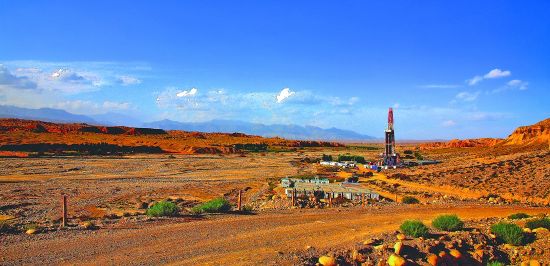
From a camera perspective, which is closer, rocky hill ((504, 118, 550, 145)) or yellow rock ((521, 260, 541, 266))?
yellow rock ((521, 260, 541, 266))

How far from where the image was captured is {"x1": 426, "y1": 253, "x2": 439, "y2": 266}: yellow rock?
1335cm

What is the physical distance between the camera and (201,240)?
1541cm

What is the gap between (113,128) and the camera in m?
124

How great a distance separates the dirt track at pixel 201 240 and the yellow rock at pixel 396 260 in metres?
2.40

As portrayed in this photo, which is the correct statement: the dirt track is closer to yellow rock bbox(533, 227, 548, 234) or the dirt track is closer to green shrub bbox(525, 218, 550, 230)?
green shrub bbox(525, 218, 550, 230)

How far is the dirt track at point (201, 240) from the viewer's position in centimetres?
1305

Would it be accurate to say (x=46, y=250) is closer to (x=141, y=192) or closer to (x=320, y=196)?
(x=320, y=196)

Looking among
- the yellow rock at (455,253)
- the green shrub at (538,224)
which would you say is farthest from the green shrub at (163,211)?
the green shrub at (538,224)

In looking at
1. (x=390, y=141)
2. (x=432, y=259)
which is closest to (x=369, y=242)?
(x=432, y=259)

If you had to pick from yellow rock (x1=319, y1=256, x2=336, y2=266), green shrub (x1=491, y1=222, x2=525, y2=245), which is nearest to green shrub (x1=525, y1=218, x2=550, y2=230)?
green shrub (x1=491, y1=222, x2=525, y2=245)

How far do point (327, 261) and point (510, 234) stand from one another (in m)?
7.14

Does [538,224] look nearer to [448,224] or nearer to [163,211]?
[448,224]

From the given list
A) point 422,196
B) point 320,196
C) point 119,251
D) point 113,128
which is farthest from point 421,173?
point 113,128

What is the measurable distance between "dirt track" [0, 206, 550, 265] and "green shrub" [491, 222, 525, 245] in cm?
392
